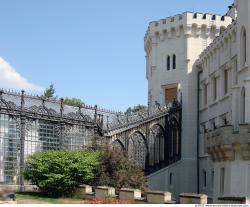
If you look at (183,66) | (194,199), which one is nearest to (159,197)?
(194,199)

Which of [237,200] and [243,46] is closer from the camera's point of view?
[237,200]

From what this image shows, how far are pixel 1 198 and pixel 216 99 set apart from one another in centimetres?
2362

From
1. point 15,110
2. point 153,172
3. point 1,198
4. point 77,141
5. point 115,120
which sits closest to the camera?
point 1,198

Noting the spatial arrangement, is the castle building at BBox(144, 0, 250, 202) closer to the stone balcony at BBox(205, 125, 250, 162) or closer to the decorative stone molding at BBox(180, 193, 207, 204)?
the stone balcony at BBox(205, 125, 250, 162)

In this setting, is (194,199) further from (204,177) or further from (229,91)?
(204,177)

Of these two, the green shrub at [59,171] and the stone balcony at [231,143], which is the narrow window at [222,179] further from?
the green shrub at [59,171]

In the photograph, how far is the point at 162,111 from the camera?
4372 cm

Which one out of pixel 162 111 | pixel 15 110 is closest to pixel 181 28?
pixel 162 111

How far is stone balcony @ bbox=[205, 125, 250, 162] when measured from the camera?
1155 inches

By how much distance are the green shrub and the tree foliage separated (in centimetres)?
103

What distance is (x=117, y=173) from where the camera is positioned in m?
31.6

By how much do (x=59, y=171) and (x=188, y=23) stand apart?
22.7 m

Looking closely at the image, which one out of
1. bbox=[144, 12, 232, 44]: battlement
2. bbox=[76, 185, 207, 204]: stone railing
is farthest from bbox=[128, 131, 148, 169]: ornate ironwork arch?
bbox=[144, 12, 232, 44]: battlement

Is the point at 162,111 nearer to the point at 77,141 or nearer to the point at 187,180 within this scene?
the point at 187,180
